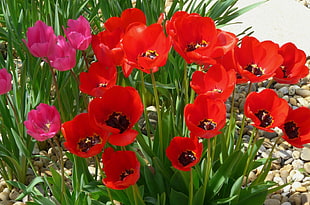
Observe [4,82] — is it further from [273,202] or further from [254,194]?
[273,202]

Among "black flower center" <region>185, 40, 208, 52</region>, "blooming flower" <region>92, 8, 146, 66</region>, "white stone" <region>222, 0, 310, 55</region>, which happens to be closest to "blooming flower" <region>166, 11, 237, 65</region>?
"black flower center" <region>185, 40, 208, 52</region>

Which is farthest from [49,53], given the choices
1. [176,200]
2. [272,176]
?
[272,176]

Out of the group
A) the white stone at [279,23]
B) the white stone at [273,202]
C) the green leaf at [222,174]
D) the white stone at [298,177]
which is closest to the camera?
the green leaf at [222,174]

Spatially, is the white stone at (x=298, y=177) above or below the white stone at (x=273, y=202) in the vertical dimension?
above

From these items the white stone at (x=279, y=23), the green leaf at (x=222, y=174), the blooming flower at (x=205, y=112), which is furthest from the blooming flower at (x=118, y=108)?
the white stone at (x=279, y=23)

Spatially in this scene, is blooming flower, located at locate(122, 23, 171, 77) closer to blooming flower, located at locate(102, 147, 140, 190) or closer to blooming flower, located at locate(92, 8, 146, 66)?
blooming flower, located at locate(92, 8, 146, 66)

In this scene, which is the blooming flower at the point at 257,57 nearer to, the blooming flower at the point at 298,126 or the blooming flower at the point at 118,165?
the blooming flower at the point at 298,126

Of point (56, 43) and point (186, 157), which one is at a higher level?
point (56, 43)

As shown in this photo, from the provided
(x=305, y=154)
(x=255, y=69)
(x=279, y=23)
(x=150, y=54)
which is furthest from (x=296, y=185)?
(x=279, y=23)
